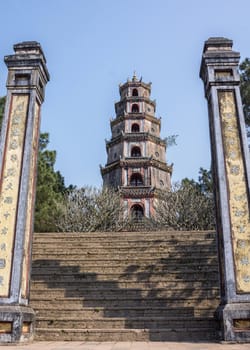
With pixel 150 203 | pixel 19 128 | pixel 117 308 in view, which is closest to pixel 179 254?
pixel 117 308

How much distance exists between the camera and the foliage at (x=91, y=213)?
17406mm

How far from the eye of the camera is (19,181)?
581 cm

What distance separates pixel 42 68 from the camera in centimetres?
670

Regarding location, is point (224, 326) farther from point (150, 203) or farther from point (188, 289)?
point (150, 203)

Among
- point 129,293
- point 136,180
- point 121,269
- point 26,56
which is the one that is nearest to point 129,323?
point 129,293

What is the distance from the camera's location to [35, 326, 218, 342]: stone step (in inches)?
211

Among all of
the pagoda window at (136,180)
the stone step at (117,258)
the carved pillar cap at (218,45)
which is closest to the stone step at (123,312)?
the stone step at (117,258)

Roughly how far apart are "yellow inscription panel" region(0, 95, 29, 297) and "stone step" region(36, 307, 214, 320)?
122cm

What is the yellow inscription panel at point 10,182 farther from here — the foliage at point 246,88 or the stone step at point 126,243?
the foliage at point 246,88

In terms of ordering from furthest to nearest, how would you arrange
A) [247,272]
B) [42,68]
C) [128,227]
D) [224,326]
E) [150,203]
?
[150,203]
[128,227]
[42,68]
[247,272]
[224,326]

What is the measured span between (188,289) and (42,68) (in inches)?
180

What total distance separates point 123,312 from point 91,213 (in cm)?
1173

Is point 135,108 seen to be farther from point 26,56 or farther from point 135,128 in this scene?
point 26,56

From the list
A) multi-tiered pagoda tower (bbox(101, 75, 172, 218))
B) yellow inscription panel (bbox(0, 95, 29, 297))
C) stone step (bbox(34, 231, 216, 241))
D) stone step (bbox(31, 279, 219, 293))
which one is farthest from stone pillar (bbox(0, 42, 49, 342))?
multi-tiered pagoda tower (bbox(101, 75, 172, 218))
